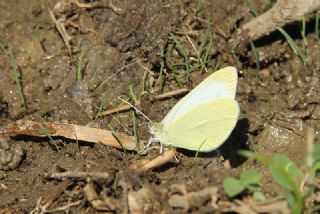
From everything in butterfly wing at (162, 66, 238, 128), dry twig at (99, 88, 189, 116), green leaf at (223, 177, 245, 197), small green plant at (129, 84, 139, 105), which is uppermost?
green leaf at (223, 177, 245, 197)

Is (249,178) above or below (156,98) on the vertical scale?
above

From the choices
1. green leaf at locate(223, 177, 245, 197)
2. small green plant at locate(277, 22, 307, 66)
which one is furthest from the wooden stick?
small green plant at locate(277, 22, 307, 66)

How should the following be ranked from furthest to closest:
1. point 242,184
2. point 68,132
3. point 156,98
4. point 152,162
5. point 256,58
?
point 256,58 < point 156,98 < point 68,132 < point 152,162 < point 242,184

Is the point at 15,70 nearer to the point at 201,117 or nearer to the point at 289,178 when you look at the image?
the point at 201,117

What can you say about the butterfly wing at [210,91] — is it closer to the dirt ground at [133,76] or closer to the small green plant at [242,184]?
the dirt ground at [133,76]

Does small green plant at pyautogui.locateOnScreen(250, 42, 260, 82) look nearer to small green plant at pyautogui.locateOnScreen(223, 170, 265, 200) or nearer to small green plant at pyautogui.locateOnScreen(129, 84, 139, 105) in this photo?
Answer: small green plant at pyautogui.locateOnScreen(129, 84, 139, 105)

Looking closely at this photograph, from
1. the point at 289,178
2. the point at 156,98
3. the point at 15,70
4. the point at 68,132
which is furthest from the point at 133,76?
the point at 289,178
